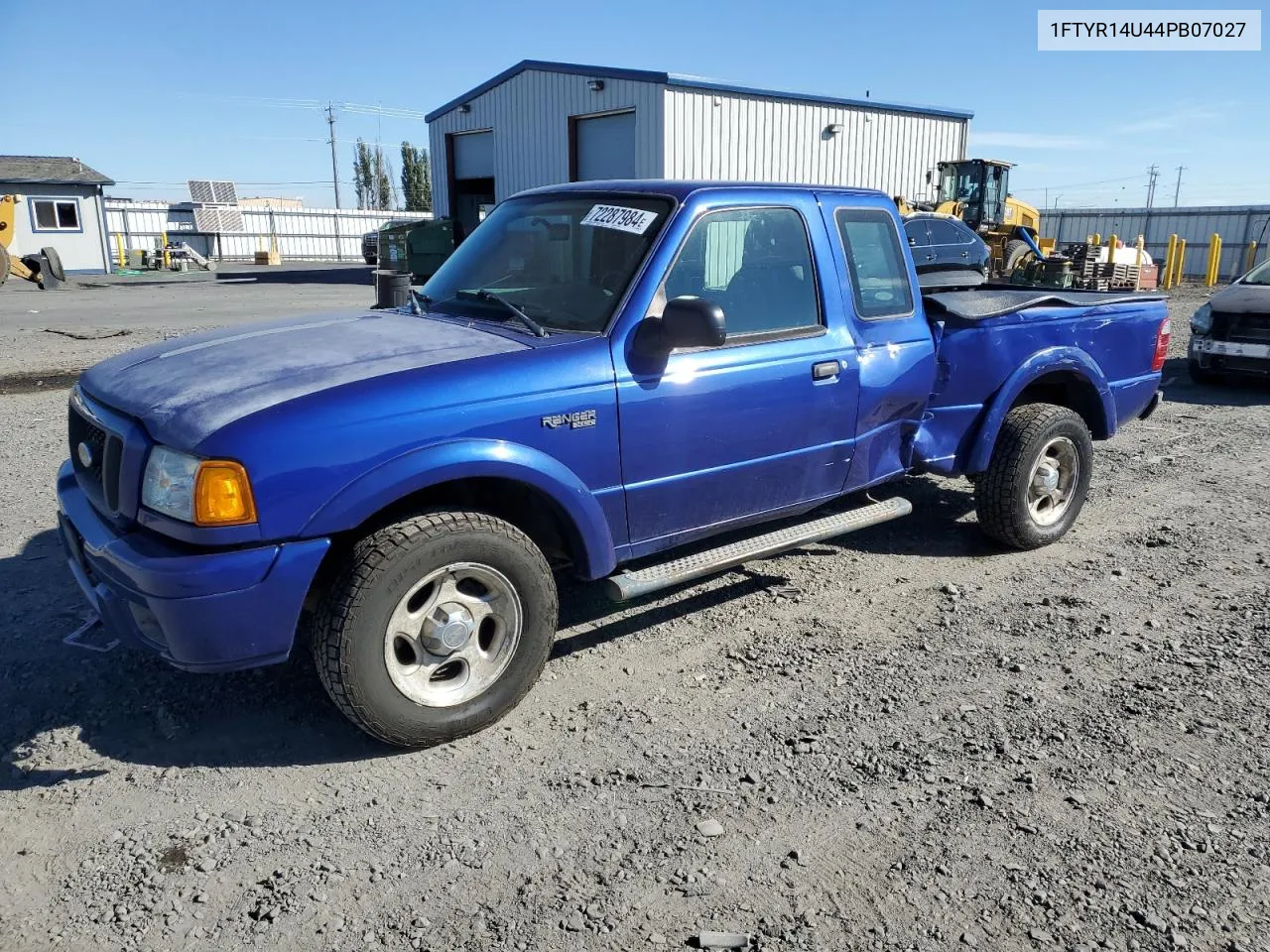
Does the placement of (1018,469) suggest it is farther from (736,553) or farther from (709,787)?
(709,787)

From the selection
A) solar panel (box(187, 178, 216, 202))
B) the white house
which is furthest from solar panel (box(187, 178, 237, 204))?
the white house

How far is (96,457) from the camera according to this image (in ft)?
11.2

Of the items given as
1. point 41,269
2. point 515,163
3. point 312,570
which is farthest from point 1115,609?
point 41,269

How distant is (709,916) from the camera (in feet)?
8.30

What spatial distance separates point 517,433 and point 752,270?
150 cm

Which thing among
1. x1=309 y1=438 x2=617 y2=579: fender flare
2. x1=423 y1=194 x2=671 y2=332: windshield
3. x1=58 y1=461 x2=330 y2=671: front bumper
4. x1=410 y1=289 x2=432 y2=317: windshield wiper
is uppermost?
x1=423 y1=194 x2=671 y2=332: windshield

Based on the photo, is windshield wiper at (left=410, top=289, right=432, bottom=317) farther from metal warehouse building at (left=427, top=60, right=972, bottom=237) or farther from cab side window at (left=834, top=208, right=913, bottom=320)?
metal warehouse building at (left=427, top=60, right=972, bottom=237)

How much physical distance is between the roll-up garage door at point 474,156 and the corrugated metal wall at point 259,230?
2253 centimetres

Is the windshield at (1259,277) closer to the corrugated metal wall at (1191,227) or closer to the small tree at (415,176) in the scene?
the corrugated metal wall at (1191,227)

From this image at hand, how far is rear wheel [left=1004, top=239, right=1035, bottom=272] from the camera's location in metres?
23.0

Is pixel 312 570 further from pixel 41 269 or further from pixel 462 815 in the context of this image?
pixel 41 269

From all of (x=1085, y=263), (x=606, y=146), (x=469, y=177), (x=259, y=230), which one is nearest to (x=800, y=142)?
(x=606, y=146)

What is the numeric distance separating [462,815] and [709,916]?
0.88 meters

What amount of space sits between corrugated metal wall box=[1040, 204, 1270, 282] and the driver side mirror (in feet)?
102
